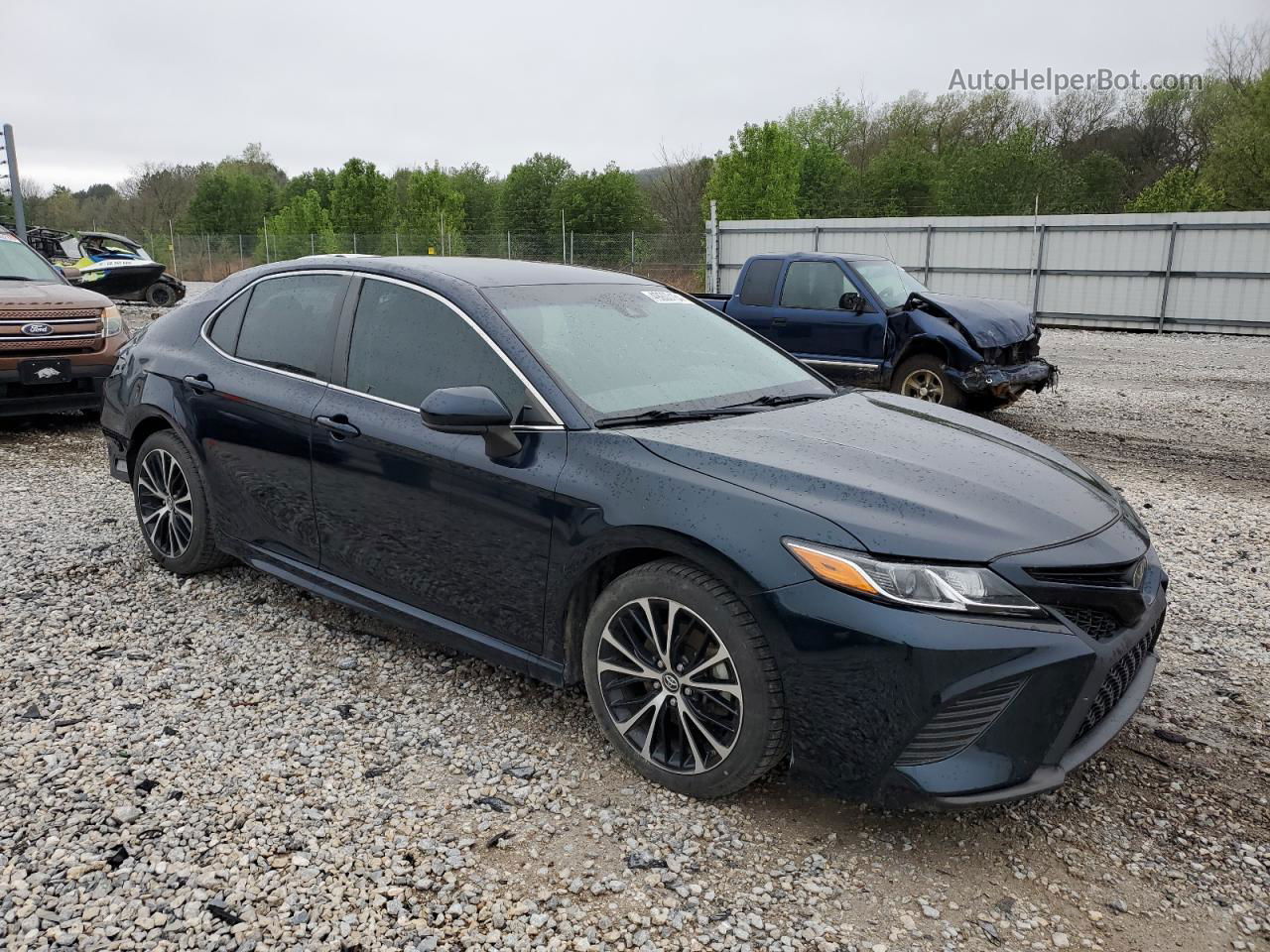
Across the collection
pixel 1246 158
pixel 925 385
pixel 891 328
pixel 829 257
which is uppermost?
pixel 1246 158

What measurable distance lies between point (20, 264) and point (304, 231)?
4002 cm

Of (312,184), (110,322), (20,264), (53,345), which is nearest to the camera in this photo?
(53,345)

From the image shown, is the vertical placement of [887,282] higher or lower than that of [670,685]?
higher

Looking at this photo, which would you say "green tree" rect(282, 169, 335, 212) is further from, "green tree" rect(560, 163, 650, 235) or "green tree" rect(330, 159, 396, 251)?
"green tree" rect(560, 163, 650, 235)

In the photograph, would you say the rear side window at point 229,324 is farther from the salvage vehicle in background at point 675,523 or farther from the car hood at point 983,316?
the car hood at point 983,316

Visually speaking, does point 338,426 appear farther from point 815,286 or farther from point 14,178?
point 14,178

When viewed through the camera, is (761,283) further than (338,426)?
Yes

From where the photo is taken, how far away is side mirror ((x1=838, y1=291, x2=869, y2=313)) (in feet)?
31.9

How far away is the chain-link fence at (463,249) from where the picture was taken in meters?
30.3

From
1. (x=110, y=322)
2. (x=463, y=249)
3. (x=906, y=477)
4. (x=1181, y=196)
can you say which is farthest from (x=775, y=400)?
(x=463, y=249)

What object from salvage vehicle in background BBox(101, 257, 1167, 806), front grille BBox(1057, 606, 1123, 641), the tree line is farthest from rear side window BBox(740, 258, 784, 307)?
the tree line

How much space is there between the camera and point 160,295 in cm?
2356

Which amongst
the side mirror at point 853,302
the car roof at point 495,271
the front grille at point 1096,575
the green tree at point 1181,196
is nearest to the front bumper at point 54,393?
the car roof at point 495,271

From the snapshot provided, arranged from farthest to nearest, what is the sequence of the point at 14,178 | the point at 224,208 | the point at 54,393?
the point at 224,208, the point at 14,178, the point at 54,393
